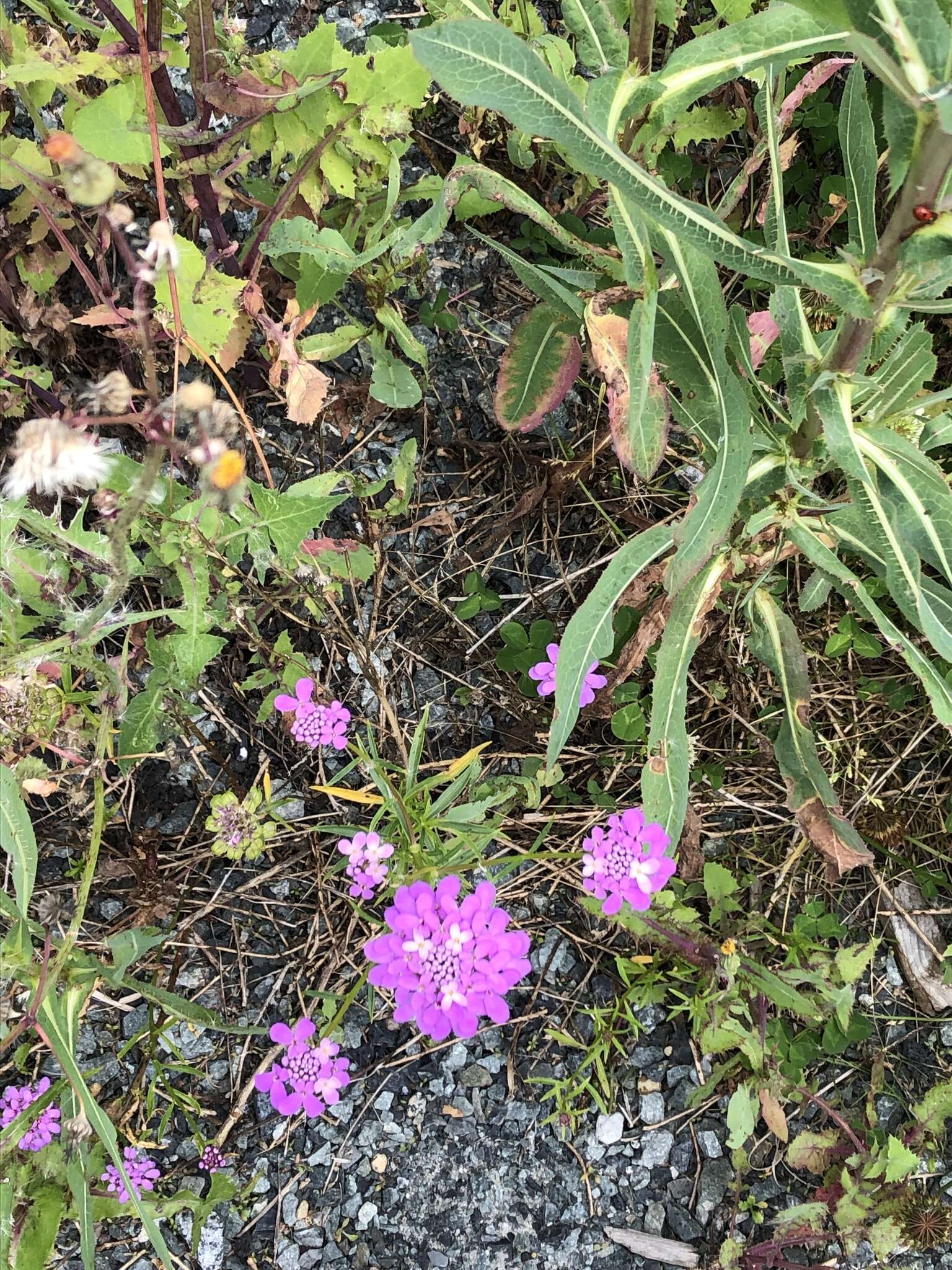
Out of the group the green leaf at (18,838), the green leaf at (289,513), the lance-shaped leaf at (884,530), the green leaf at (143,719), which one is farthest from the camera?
the green leaf at (143,719)

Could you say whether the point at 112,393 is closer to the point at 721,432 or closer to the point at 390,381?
the point at 721,432

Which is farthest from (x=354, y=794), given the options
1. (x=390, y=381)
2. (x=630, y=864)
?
(x=390, y=381)

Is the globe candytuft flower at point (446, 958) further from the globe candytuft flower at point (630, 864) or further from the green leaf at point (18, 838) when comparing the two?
the green leaf at point (18, 838)

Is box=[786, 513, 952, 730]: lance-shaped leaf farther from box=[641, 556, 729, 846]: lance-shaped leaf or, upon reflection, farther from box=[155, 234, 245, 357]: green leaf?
box=[155, 234, 245, 357]: green leaf

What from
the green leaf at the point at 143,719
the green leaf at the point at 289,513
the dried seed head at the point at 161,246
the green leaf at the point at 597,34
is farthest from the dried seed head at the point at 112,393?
the green leaf at the point at 597,34

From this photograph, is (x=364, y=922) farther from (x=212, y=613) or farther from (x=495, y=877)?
(x=212, y=613)
